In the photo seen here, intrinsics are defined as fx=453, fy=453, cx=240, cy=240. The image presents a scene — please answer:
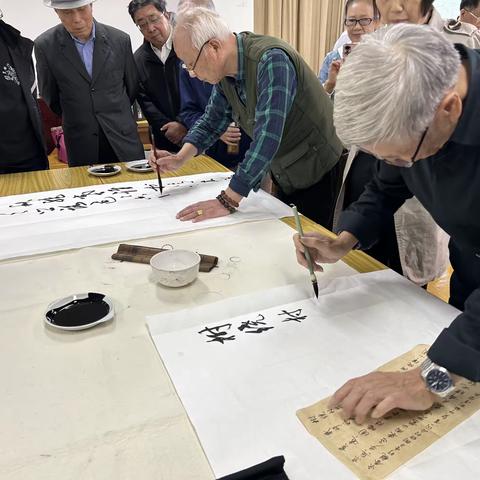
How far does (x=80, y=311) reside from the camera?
0.93 m

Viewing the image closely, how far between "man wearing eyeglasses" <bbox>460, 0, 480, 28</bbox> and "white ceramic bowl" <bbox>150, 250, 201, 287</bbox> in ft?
7.30

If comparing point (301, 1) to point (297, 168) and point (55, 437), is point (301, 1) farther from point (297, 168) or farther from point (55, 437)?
point (55, 437)

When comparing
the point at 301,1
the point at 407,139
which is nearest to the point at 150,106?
the point at 407,139

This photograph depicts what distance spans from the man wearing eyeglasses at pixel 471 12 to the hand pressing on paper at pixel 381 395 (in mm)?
2390

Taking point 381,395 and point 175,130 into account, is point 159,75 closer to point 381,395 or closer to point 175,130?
point 175,130

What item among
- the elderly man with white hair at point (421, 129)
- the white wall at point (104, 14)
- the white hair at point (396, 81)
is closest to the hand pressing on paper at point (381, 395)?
A: the elderly man with white hair at point (421, 129)

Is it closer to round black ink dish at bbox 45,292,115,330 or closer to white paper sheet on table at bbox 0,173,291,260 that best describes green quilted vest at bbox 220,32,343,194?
white paper sheet on table at bbox 0,173,291,260

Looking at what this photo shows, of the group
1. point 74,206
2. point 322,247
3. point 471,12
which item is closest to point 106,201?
point 74,206

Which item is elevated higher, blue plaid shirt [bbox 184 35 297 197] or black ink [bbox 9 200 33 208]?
blue plaid shirt [bbox 184 35 297 197]

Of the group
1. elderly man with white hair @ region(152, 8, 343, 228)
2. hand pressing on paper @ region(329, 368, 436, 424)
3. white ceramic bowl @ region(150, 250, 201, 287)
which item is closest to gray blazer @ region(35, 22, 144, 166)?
elderly man with white hair @ region(152, 8, 343, 228)

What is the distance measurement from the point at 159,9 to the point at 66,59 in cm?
57

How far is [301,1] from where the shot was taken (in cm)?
448

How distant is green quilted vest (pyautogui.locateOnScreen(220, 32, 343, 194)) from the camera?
1.45 meters

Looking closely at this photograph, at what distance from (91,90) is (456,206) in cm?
218
